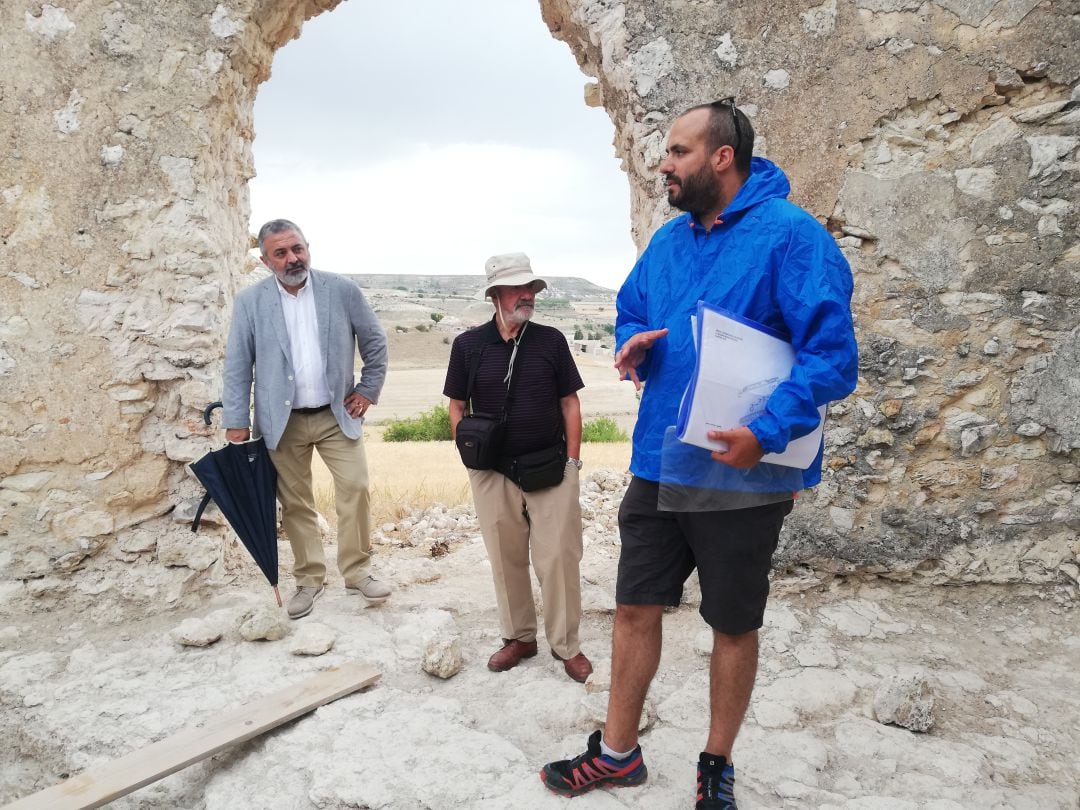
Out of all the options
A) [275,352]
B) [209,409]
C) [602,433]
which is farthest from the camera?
[602,433]

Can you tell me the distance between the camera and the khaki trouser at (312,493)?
3.68 metres

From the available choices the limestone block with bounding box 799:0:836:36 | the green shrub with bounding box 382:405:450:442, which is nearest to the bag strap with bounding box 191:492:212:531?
the limestone block with bounding box 799:0:836:36

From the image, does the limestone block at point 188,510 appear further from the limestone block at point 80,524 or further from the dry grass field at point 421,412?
the dry grass field at point 421,412

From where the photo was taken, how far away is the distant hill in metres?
83.1

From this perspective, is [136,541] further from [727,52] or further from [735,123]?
[727,52]

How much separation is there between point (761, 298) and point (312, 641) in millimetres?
2451

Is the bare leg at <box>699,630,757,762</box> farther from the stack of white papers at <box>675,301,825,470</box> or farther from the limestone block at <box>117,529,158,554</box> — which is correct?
the limestone block at <box>117,529,158,554</box>

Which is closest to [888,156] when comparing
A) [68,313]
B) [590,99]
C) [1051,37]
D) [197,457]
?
[1051,37]

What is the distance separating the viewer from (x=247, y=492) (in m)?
3.55

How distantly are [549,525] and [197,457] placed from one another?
1925 mm

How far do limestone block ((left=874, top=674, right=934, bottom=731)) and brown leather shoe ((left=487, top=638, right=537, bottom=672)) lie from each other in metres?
1.36

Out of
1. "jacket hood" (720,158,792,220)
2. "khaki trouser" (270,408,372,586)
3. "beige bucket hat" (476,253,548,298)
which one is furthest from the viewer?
"khaki trouser" (270,408,372,586)

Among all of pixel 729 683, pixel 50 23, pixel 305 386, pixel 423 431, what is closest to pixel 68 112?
pixel 50 23

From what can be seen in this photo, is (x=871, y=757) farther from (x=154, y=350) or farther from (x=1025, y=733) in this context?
(x=154, y=350)
